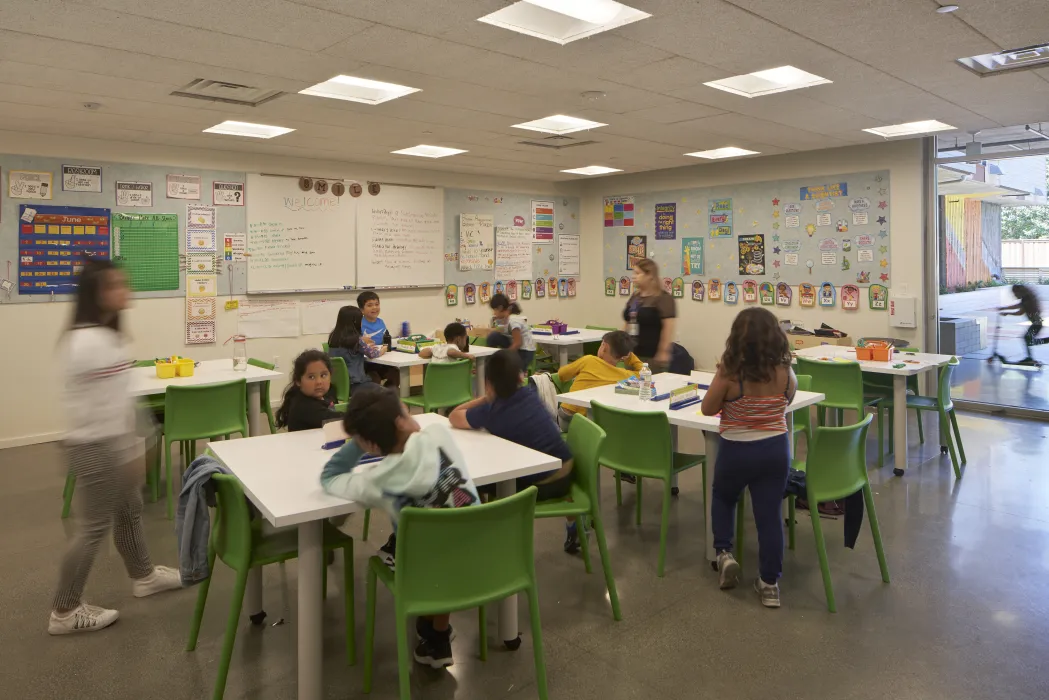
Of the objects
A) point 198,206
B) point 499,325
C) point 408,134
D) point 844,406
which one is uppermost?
point 408,134

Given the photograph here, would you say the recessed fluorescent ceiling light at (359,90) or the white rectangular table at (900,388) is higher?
the recessed fluorescent ceiling light at (359,90)

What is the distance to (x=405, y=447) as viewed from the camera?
2.12 metres

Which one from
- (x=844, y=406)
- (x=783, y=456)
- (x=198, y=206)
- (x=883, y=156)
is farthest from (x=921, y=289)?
(x=198, y=206)

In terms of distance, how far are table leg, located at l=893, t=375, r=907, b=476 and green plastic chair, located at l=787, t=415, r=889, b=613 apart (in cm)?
178

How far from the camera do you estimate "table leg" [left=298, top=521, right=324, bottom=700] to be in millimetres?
2146

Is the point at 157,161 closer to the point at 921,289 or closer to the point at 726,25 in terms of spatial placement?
the point at 726,25

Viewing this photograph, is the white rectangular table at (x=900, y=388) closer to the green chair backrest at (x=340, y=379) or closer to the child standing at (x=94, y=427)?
the green chair backrest at (x=340, y=379)

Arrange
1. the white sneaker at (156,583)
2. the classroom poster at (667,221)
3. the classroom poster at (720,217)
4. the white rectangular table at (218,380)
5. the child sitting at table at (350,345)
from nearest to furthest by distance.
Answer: the white sneaker at (156,583) < the white rectangular table at (218,380) < the child sitting at table at (350,345) < the classroom poster at (720,217) < the classroom poster at (667,221)

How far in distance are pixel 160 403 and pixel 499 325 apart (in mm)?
2741

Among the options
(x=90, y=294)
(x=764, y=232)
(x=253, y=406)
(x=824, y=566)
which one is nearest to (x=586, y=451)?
(x=824, y=566)

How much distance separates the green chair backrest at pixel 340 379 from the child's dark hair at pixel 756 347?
2.95m

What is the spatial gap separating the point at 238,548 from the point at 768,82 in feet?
13.0

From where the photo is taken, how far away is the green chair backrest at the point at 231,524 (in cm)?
221

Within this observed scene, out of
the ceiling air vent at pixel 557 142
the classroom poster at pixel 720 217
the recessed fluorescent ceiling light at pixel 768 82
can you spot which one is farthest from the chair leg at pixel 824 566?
the classroom poster at pixel 720 217
